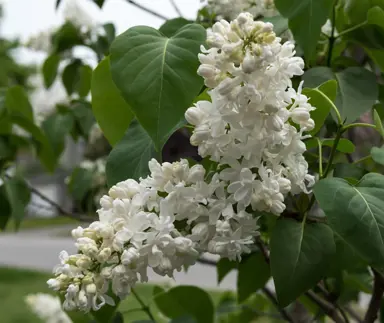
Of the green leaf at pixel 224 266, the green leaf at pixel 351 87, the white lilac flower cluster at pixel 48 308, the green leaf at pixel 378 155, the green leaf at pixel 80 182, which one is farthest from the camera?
the white lilac flower cluster at pixel 48 308

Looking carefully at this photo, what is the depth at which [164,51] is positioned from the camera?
471 mm

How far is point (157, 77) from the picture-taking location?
45 centimetres

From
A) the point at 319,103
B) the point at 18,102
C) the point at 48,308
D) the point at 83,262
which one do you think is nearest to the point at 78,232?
the point at 83,262

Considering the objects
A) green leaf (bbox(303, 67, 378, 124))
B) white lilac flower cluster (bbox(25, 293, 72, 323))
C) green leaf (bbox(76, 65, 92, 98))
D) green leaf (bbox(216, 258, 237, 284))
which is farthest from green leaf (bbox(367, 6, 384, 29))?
white lilac flower cluster (bbox(25, 293, 72, 323))

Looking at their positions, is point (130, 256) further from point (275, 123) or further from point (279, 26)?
point (279, 26)

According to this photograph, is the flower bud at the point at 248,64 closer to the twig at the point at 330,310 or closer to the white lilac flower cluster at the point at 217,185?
the white lilac flower cluster at the point at 217,185

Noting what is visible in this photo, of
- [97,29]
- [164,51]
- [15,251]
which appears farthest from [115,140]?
[15,251]

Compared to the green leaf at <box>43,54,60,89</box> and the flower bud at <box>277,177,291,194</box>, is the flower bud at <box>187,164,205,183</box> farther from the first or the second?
the green leaf at <box>43,54,60,89</box>

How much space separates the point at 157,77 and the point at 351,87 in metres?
0.28

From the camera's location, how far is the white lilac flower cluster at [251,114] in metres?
0.40

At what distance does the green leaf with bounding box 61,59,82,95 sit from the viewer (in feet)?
4.15

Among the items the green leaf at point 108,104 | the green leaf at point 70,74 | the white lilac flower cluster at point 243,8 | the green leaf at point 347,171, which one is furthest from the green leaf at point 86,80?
→ the green leaf at point 347,171

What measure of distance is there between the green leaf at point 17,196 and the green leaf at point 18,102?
0.14 meters

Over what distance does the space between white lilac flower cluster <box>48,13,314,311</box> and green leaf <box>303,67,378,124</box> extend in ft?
0.59
